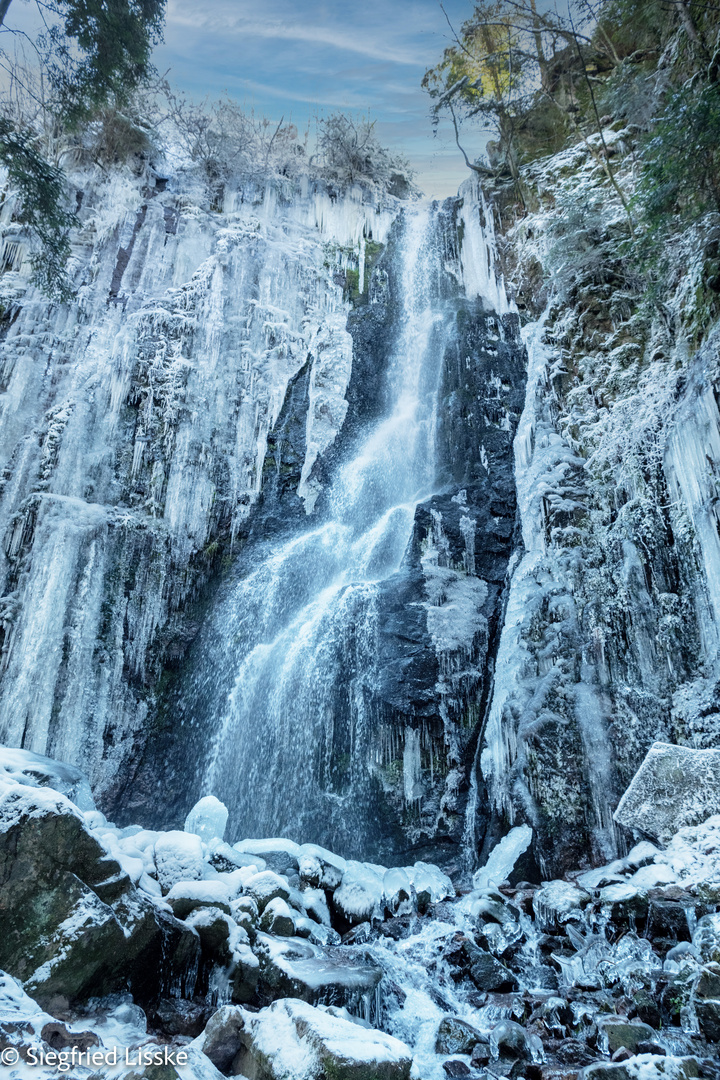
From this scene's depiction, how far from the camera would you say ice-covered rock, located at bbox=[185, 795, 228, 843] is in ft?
27.6

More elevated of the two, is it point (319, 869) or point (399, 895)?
point (319, 869)

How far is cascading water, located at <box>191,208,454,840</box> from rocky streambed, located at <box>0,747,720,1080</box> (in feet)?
11.1

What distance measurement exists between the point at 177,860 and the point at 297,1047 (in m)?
2.75

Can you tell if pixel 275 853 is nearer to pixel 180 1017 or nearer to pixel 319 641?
pixel 180 1017

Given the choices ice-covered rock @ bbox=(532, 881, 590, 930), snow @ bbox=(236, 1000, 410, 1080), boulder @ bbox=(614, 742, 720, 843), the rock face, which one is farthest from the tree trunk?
snow @ bbox=(236, 1000, 410, 1080)

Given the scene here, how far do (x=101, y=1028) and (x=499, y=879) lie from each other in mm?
6300

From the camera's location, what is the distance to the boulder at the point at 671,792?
6.88 m

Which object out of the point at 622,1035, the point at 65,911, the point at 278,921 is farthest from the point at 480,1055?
the point at 65,911

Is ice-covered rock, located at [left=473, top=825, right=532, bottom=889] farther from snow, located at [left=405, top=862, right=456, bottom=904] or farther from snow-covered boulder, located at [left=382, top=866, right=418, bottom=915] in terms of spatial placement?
snow-covered boulder, located at [left=382, top=866, right=418, bottom=915]

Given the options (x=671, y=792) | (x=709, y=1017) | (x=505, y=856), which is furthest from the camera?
(x=505, y=856)

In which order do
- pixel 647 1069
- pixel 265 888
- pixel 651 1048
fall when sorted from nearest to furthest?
pixel 647 1069 → pixel 651 1048 → pixel 265 888

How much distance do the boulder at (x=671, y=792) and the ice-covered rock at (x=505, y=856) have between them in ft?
6.83

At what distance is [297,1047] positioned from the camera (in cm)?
331

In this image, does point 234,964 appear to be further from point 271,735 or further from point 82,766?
point 82,766
